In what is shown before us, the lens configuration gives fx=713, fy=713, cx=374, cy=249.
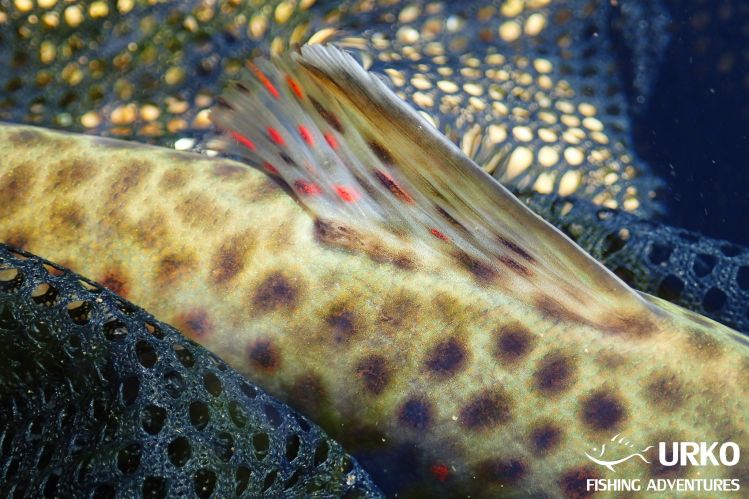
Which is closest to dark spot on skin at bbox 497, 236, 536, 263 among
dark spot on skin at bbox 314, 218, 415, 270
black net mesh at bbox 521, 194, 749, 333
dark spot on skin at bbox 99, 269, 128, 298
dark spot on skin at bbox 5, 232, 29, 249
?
dark spot on skin at bbox 314, 218, 415, 270

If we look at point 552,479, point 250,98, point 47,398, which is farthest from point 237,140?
point 552,479

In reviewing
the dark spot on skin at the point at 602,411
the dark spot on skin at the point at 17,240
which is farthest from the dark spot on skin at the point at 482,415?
the dark spot on skin at the point at 17,240

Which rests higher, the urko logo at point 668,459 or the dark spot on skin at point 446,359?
the dark spot on skin at point 446,359

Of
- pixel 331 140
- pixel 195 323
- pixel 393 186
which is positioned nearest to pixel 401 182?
pixel 393 186

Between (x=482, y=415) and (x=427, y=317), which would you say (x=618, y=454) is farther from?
(x=427, y=317)

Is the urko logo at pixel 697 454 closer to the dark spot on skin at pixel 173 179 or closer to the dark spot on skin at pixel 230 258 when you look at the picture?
the dark spot on skin at pixel 230 258

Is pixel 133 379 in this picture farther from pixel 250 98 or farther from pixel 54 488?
pixel 250 98

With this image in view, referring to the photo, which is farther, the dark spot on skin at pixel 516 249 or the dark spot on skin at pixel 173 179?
the dark spot on skin at pixel 173 179
